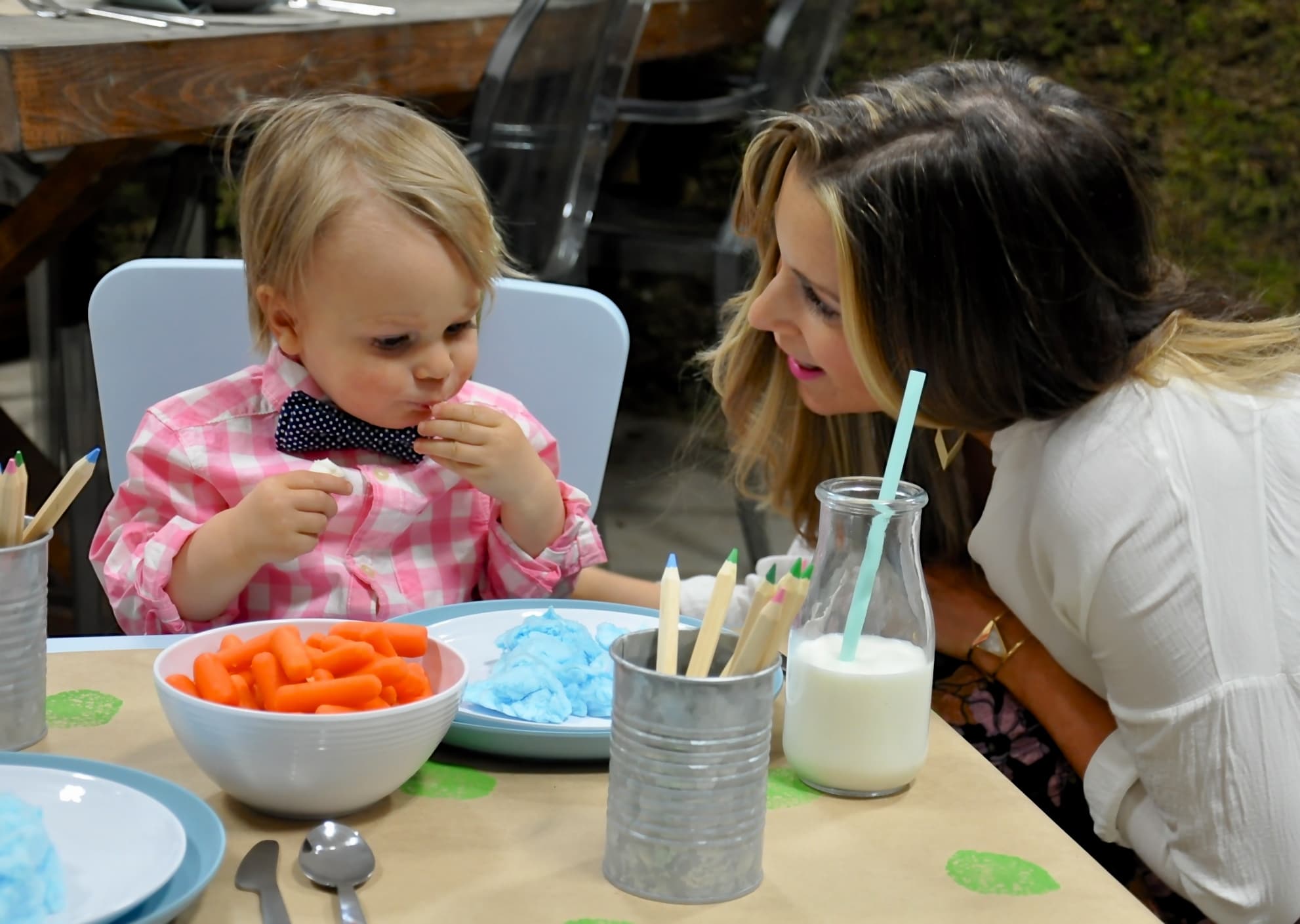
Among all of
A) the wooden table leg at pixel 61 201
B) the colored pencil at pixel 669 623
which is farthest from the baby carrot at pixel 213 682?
the wooden table leg at pixel 61 201

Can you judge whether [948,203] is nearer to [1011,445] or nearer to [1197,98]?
[1011,445]

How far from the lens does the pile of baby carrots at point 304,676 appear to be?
2.49 feet

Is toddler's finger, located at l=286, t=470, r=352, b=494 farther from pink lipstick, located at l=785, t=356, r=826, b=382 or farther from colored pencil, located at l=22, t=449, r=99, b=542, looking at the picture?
pink lipstick, located at l=785, t=356, r=826, b=382

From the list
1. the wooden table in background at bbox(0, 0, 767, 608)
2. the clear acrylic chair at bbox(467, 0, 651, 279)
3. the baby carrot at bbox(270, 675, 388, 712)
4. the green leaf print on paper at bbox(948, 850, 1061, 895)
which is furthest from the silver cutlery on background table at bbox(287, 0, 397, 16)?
the green leaf print on paper at bbox(948, 850, 1061, 895)

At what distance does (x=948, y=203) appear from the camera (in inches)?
45.6

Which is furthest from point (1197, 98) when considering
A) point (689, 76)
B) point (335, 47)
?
point (335, 47)

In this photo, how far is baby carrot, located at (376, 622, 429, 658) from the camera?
83 cm

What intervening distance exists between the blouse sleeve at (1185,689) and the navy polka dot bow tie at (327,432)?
0.55 m

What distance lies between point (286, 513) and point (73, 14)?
170cm

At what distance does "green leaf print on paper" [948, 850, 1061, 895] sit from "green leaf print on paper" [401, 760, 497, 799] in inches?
10.4

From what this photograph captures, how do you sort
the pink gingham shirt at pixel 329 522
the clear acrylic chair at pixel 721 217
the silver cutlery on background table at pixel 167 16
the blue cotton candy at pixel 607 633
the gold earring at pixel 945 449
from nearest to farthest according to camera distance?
the blue cotton candy at pixel 607 633 → the pink gingham shirt at pixel 329 522 → the gold earring at pixel 945 449 → the silver cutlery on background table at pixel 167 16 → the clear acrylic chair at pixel 721 217

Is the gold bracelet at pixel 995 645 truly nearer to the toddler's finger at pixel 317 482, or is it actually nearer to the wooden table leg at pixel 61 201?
the toddler's finger at pixel 317 482

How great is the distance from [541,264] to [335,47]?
1.70ft

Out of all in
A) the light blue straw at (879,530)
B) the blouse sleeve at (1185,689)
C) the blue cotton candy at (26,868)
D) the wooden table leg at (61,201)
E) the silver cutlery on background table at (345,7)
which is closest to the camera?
the blue cotton candy at (26,868)
